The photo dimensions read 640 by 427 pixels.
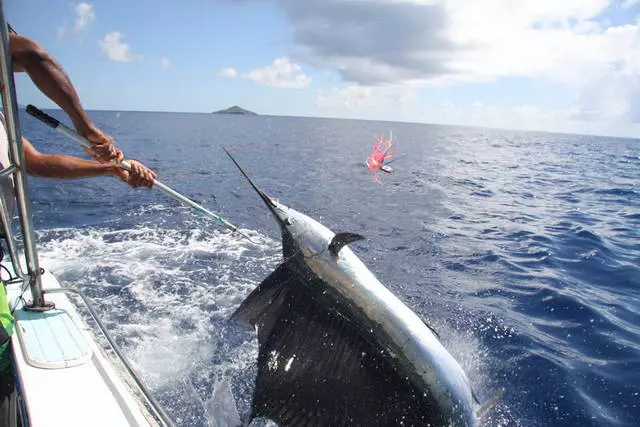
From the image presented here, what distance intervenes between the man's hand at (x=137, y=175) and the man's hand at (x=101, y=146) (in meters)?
0.13

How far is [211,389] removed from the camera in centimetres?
374

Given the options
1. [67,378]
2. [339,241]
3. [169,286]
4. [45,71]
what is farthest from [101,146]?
[169,286]

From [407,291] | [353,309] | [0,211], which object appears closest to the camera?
[0,211]

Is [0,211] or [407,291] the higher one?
[0,211]

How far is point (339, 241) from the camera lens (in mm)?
3121

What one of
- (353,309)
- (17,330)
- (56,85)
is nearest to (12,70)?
(56,85)

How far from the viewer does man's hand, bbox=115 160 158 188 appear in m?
2.57

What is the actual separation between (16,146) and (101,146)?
401 millimetres

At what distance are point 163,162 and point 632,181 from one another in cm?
2297

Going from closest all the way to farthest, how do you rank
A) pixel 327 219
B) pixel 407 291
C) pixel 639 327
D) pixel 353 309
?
pixel 353 309, pixel 639 327, pixel 407 291, pixel 327 219

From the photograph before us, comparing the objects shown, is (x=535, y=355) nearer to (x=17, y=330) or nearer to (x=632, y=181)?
(x=17, y=330)

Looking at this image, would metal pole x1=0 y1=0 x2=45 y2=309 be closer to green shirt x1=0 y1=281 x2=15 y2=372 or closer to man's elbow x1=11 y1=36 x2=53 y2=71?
man's elbow x1=11 y1=36 x2=53 y2=71

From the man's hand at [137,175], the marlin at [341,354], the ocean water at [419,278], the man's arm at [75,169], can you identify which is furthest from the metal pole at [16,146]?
the ocean water at [419,278]

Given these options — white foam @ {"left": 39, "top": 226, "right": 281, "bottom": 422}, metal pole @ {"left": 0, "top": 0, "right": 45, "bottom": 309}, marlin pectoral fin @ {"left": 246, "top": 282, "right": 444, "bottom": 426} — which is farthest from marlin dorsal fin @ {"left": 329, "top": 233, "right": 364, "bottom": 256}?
metal pole @ {"left": 0, "top": 0, "right": 45, "bottom": 309}
